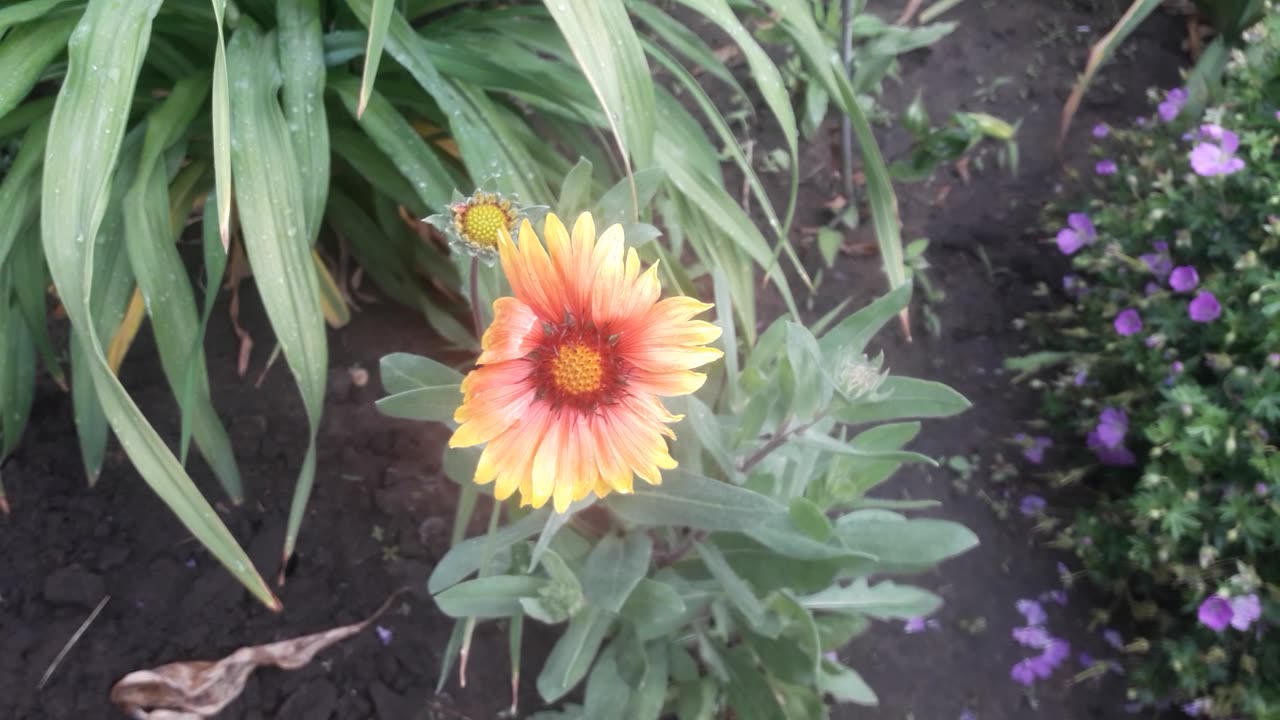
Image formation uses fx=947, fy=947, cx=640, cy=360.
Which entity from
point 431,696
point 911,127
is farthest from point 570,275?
point 911,127

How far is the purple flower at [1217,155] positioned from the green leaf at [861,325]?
724mm

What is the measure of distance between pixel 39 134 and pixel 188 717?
791mm

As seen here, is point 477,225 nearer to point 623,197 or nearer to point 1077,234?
point 623,197

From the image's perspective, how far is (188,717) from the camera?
4.22ft

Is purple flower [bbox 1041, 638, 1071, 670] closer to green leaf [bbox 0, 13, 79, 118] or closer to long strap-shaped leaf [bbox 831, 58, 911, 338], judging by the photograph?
long strap-shaped leaf [bbox 831, 58, 911, 338]

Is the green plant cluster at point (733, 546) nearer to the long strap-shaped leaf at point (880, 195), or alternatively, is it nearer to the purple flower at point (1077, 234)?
the long strap-shaped leaf at point (880, 195)

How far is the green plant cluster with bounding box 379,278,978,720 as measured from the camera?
969 mm

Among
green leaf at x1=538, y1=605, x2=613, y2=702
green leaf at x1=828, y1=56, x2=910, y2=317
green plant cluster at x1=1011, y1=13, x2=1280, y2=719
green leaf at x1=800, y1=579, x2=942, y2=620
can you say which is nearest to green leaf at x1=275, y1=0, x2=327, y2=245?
green leaf at x1=538, y1=605, x2=613, y2=702

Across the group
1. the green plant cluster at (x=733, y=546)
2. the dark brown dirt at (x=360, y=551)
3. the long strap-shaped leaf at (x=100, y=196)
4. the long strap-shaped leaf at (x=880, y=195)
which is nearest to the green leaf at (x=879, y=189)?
the long strap-shaped leaf at (x=880, y=195)

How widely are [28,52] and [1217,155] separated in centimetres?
162

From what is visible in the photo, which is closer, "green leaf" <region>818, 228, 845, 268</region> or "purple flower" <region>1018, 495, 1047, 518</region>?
"purple flower" <region>1018, 495, 1047, 518</region>

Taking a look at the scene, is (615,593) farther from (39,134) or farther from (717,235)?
(39,134)

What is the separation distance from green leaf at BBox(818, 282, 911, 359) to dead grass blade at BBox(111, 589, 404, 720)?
0.87 metres

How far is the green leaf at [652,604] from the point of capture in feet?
3.34
